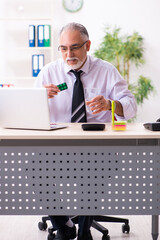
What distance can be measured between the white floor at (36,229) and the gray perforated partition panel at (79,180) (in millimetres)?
701

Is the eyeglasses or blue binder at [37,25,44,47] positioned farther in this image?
blue binder at [37,25,44,47]

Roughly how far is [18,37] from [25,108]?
314 cm

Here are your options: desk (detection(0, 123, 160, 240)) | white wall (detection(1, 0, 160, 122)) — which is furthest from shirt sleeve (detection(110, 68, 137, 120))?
white wall (detection(1, 0, 160, 122))

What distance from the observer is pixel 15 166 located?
1871 millimetres

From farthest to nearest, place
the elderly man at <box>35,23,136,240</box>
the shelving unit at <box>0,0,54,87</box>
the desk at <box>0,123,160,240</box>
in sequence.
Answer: the shelving unit at <box>0,0,54,87</box> → the elderly man at <box>35,23,136,240</box> → the desk at <box>0,123,160,240</box>

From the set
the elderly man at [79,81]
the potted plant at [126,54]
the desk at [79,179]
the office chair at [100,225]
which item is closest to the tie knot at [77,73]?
the elderly man at [79,81]

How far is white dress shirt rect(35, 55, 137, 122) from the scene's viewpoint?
2.56 meters

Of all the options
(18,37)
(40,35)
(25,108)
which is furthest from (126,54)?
(25,108)

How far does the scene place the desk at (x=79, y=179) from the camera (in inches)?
73.1

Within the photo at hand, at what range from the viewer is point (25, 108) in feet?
6.24

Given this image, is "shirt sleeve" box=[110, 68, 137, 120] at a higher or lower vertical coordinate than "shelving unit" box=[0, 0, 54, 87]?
lower

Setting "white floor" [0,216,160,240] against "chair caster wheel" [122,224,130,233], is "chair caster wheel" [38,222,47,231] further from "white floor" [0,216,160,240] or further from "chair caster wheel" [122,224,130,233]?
"chair caster wheel" [122,224,130,233]

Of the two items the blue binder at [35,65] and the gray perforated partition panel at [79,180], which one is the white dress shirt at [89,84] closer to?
the gray perforated partition panel at [79,180]

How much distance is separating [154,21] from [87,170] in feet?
11.4
